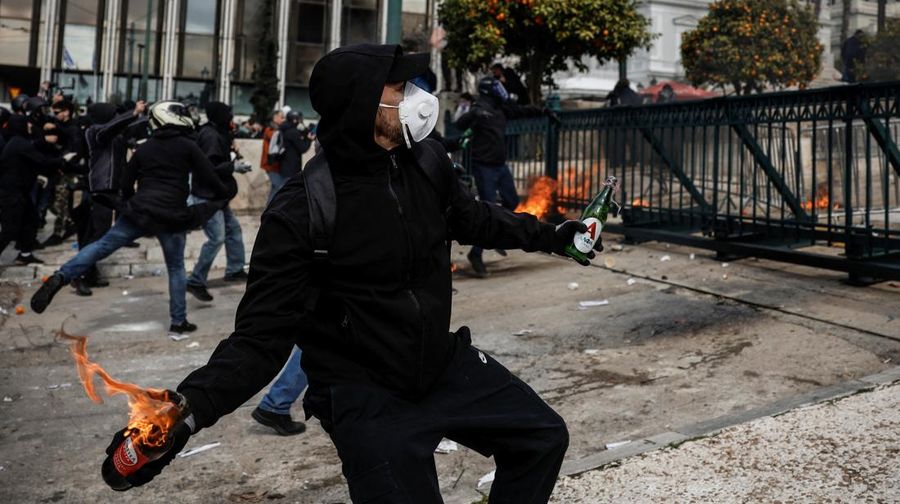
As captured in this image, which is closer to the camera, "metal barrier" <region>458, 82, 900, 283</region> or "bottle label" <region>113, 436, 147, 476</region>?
"bottle label" <region>113, 436, 147, 476</region>

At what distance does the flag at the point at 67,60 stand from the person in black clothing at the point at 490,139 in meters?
31.4

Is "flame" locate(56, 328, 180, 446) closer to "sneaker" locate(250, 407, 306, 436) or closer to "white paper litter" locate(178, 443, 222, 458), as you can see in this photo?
"white paper litter" locate(178, 443, 222, 458)

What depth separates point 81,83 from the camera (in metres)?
38.3

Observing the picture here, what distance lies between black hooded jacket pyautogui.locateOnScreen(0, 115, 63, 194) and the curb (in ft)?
28.1

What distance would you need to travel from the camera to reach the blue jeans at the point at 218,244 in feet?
29.7

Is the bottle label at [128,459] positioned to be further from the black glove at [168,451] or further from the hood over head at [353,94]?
the hood over head at [353,94]

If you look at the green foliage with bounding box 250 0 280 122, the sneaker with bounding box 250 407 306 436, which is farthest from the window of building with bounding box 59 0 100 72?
the sneaker with bounding box 250 407 306 436

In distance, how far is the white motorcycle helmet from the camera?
24.5ft

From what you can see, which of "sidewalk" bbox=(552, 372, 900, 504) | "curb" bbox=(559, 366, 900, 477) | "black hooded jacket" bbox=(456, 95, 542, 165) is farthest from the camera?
"black hooded jacket" bbox=(456, 95, 542, 165)

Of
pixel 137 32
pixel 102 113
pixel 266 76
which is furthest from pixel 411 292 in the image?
pixel 137 32

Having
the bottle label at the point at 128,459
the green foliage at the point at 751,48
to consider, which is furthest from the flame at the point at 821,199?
the green foliage at the point at 751,48

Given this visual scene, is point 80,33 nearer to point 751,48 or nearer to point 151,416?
point 751,48

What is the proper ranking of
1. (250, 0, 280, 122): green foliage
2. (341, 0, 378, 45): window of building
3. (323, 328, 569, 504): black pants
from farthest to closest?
(341, 0, 378, 45): window of building, (250, 0, 280, 122): green foliage, (323, 328, 569, 504): black pants

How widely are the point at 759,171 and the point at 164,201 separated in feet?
18.3
